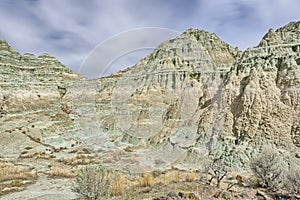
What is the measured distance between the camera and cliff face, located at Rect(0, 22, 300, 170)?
45.5 ft

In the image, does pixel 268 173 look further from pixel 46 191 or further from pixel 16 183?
pixel 16 183

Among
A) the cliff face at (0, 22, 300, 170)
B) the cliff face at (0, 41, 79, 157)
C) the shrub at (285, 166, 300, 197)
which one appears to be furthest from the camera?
the cliff face at (0, 41, 79, 157)

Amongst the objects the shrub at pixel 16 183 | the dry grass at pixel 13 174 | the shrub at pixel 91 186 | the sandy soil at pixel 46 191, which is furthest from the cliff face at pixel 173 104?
the shrub at pixel 91 186

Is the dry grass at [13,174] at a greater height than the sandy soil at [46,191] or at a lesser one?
greater

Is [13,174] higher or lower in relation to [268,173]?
lower

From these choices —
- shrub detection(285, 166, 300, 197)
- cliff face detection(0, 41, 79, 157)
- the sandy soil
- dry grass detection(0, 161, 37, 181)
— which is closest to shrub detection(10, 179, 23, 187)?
the sandy soil

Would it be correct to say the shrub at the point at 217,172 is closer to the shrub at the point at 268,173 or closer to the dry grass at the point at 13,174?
the shrub at the point at 268,173

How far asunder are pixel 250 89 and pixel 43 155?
54.6 feet

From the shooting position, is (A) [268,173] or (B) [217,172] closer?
(A) [268,173]

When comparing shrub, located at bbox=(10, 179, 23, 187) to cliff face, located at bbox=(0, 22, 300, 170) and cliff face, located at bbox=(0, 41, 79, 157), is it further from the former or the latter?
cliff face, located at bbox=(0, 41, 79, 157)

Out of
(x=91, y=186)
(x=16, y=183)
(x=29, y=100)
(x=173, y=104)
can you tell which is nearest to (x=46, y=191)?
(x=16, y=183)

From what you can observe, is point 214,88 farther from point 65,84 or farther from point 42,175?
point 65,84

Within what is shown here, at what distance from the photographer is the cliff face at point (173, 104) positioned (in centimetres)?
1387

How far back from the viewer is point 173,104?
2277 centimetres
